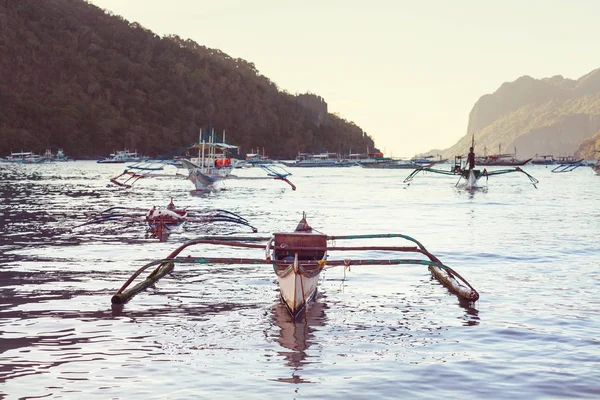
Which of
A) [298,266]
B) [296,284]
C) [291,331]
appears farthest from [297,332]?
[298,266]

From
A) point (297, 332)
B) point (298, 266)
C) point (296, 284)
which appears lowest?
point (297, 332)

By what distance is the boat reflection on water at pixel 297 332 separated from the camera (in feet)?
40.9

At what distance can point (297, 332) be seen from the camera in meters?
14.5

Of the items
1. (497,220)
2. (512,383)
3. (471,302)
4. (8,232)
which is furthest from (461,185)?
(512,383)

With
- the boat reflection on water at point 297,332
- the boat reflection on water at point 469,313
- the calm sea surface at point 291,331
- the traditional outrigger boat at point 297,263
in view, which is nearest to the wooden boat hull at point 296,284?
the traditional outrigger boat at point 297,263

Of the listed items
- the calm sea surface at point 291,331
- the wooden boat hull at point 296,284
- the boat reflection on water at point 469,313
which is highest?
the wooden boat hull at point 296,284

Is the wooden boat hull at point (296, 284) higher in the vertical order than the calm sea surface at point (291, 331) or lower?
higher

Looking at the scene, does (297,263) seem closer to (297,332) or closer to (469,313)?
(297,332)

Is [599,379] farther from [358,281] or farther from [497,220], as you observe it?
[497,220]

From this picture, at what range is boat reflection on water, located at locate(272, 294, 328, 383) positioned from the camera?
12.5m

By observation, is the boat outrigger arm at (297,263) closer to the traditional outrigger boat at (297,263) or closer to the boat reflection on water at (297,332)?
the traditional outrigger boat at (297,263)

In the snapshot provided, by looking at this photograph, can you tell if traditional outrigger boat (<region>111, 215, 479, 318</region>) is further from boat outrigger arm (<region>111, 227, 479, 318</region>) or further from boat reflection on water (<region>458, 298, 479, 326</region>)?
boat reflection on water (<region>458, 298, 479, 326</region>)

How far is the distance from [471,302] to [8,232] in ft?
75.4

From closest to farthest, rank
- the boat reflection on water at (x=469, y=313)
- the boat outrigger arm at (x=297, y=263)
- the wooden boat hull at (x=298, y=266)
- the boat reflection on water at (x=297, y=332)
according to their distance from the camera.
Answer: the boat reflection on water at (x=297, y=332) → the wooden boat hull at (x=298, y=266) → the boat outrigger arm at (x=297, y=263) → the boat reflection on water at (x=469, y=313)
